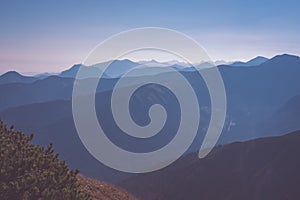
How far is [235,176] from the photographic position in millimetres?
81125

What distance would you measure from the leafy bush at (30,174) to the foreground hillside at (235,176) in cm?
5362

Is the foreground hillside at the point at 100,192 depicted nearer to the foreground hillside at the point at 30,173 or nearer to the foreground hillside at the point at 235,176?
the foreground hillside at the point at 30,173

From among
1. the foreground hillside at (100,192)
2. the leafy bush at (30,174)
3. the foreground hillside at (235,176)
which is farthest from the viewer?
the foreground hillside at (235,176)

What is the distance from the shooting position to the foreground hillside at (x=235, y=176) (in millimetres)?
72000

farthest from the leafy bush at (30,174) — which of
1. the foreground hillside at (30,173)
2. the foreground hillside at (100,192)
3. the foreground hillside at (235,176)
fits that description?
the foreground hillside at (235,176)

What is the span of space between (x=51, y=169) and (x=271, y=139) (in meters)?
87.4

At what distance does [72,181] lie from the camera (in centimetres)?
1338

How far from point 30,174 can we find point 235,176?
74906mm

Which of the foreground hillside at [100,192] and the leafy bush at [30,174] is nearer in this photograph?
the leafy bush at [30,174]

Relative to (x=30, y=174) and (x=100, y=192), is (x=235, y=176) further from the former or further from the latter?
(x=30, y=174)

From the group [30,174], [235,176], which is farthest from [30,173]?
[235,176]

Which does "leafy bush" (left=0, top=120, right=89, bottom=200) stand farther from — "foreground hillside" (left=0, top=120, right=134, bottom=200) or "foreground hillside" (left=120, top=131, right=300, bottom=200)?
"foreground hillside" (left=120, top=131, right=300, bottom=200)

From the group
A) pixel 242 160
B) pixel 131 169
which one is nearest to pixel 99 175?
pixel 131 169

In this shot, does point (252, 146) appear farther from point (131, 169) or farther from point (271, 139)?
point (131, 169)
